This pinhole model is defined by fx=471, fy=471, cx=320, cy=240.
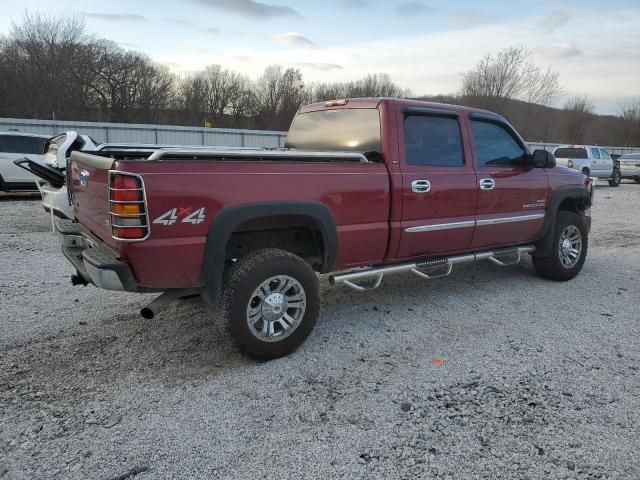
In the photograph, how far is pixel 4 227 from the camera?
8367mm

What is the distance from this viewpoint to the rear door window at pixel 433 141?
4.22 metres

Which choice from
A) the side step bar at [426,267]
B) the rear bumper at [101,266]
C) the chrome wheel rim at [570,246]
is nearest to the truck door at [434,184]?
the side step bar at [426,267]

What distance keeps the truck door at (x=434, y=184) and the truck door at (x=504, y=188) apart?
0.61 ft

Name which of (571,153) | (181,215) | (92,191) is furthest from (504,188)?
(571,153)

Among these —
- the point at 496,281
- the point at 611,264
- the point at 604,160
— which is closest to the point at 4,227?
the point at 496,281

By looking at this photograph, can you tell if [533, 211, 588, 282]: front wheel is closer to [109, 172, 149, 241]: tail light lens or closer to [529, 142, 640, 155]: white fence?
[109, 172, 149, 241]: tail light lens

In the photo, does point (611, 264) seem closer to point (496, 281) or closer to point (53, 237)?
point (496, 281)

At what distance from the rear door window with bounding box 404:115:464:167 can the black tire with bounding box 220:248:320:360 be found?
1458 millimetres

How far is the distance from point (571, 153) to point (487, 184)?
1804cm

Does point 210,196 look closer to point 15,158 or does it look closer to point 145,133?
point 15,158

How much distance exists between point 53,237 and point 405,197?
6176 millimetres

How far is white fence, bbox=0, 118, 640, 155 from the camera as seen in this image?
63.0ft

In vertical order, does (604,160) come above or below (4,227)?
above

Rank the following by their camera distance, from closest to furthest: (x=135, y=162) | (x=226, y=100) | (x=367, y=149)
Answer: (x=135, y=162) → (x=367, y=149) → (x=226, y=100)
